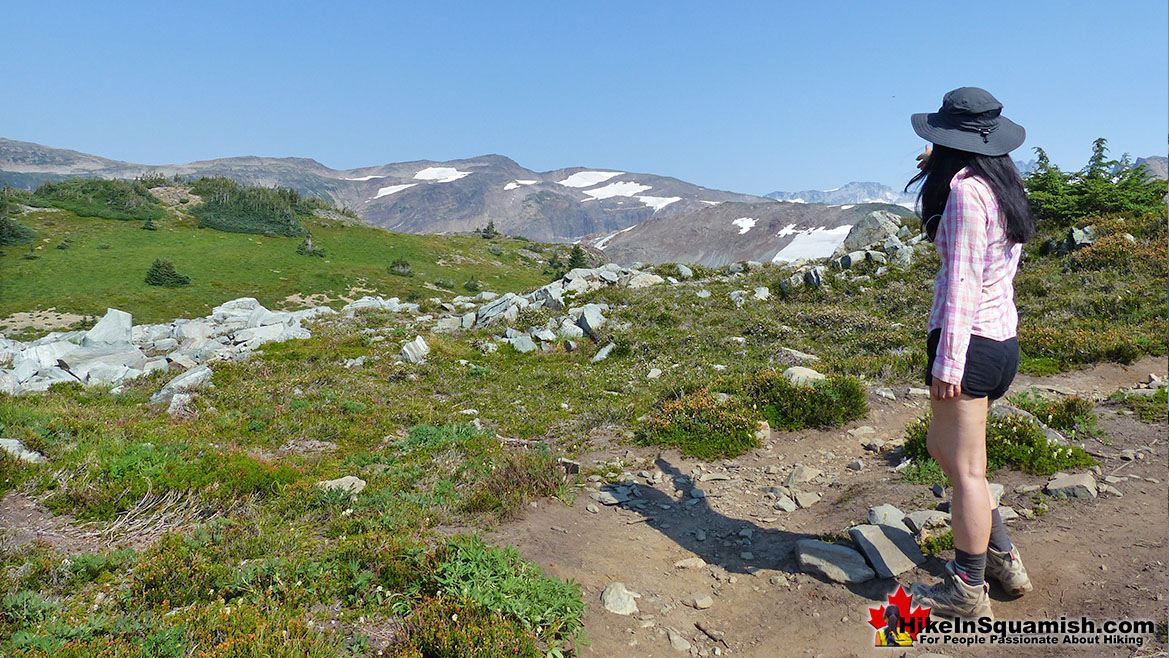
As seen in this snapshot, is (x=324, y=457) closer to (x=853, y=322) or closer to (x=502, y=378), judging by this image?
(x=502, y=378)

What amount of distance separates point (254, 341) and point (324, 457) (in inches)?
470

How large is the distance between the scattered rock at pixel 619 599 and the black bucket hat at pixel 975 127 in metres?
3.86

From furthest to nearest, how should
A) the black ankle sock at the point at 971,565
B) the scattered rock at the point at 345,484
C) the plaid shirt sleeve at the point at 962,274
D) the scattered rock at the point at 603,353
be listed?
the scattered rock at the point at 603,353 → the scattered rock at the point at 345,484 → the black ankle sock at the point at 971,565 → the plaid shirt sleeve at the point at 962,274

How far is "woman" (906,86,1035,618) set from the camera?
3229 millimetres

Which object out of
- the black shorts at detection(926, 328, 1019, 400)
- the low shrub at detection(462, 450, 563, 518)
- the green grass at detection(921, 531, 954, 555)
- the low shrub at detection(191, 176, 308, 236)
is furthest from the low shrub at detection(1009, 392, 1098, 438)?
the low shrub at detection(191, 176, 308, 236)

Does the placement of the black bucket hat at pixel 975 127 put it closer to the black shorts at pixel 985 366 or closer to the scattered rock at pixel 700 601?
the black shorts at pixel 985 366

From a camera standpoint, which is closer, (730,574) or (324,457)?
(730,574)

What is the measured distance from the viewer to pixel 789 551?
495 cm

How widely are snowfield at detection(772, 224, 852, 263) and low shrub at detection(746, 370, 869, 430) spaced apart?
263ft

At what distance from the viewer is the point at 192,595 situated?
13.6ft

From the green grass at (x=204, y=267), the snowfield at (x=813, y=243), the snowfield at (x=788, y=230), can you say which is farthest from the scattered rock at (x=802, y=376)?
the snowfield at (x=788, y=230)

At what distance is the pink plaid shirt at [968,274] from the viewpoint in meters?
3.21

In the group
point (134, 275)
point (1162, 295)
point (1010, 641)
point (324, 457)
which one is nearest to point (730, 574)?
point (1010, 641)

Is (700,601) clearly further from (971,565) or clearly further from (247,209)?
(247,209)
